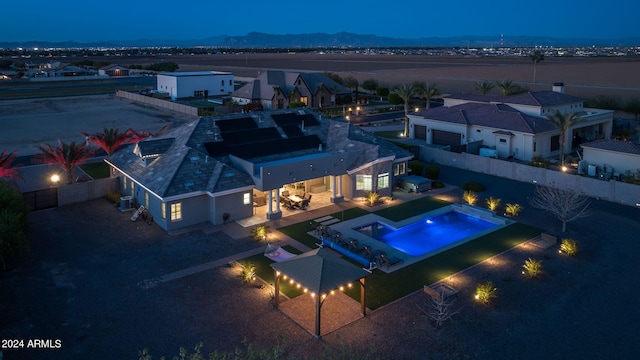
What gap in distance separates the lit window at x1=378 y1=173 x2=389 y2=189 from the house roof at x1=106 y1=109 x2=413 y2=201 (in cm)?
146

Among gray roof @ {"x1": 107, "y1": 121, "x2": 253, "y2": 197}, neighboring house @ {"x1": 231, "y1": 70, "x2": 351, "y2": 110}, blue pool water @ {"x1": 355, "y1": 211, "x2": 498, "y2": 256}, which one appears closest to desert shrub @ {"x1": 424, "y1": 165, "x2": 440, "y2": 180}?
blue pool water @ {"x1": 355, "y1": 211, "x2": 498, "y2": 256}

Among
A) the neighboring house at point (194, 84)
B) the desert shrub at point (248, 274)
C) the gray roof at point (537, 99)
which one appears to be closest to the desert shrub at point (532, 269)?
the desert shrub at point (248, 274)

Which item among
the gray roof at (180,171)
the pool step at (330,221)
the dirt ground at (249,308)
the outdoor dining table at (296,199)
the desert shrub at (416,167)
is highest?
the gray roof at (180,171)

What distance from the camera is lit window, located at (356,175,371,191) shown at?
34844 mm

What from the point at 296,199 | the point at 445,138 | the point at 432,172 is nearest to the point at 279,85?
the point at 445,138

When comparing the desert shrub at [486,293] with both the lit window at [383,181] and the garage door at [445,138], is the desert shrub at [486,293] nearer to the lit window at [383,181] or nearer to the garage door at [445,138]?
the lit window at [383,181]

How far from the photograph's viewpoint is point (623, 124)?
57.5 m

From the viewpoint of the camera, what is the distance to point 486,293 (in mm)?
20578

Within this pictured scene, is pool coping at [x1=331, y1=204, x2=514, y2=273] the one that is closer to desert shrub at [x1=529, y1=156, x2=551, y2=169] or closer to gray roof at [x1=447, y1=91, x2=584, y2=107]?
desert shrub at [x1=529, y1=156, x2=551, y2=169]

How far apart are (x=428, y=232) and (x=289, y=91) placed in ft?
184

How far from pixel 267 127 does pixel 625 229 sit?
2393cm

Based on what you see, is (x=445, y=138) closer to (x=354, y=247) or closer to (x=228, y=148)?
(x=228, y=148)

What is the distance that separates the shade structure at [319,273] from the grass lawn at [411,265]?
214 cm

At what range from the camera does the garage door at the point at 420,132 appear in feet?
175
